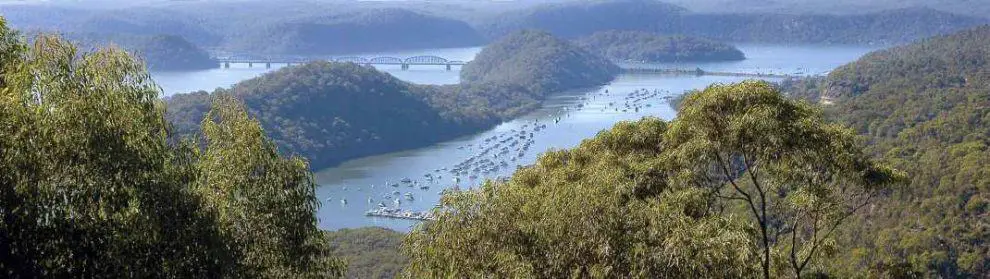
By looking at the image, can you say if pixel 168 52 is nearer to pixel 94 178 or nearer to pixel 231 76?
pixel 231 76

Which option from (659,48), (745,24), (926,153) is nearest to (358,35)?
(659,48)

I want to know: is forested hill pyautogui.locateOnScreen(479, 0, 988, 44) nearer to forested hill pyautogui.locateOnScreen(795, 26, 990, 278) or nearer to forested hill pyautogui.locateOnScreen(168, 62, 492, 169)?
forested hill pyautogui.locateOnScreen(168, 62, 492, 169)

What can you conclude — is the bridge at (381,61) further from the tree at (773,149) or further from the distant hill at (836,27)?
the tree at (773,149)

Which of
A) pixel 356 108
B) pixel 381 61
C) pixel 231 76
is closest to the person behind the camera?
pixel 356 108

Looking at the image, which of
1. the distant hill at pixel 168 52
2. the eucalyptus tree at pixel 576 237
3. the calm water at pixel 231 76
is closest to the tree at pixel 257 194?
the eucalyptus tree at pixel 576 237

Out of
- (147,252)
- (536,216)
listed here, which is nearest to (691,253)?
(536,216)

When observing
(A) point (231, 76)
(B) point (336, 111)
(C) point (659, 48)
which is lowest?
(B) point (336, 111)

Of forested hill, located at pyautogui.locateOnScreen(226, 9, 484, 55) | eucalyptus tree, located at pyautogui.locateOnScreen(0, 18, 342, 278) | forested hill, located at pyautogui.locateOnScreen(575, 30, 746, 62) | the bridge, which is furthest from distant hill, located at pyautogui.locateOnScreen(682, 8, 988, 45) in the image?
eucalyptus tree, located at pyautogui.locateOnScreen(0, 18, 342, 278)
